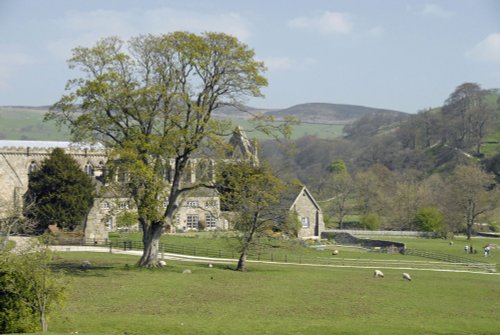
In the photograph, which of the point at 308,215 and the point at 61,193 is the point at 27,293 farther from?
the point at 308,215

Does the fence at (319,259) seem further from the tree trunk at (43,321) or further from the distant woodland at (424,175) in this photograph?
the tree trunk at (43,321)

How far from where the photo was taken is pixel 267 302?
1293 inches

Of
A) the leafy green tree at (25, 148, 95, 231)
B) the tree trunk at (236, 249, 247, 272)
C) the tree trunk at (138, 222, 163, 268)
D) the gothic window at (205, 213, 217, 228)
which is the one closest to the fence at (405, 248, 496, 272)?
the tree trunk at (236, 249, 247, 272)

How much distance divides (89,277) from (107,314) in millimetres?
10564

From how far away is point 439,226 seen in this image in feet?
288

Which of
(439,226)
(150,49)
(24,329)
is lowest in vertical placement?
(24,329)

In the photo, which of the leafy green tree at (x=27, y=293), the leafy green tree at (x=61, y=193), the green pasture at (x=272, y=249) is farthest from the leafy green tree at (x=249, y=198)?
the leafy green tree at (x=61, y=193)

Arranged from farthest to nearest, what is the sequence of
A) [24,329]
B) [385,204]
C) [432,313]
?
[385,204] → [432,313] → [24,329]

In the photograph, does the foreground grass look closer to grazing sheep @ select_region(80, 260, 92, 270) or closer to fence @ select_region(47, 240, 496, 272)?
grazing sheep @ select_region(80, 260, 92, 270)

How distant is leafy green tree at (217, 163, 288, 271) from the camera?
42.7 meters

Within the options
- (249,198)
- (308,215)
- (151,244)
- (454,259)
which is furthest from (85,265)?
(308,215)

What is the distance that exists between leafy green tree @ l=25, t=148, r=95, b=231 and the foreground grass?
2004cm

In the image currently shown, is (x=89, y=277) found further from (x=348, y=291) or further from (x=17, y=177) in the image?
(x=17, y=177)

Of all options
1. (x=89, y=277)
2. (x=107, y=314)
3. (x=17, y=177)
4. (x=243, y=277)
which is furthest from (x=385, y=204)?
(x=107, y=314)
